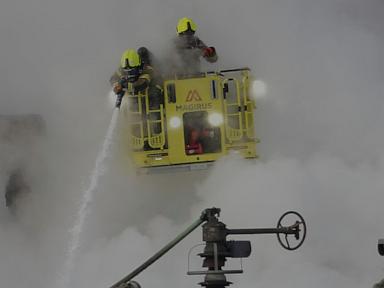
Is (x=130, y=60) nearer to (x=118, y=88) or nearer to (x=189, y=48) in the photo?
(x=118, y=88)

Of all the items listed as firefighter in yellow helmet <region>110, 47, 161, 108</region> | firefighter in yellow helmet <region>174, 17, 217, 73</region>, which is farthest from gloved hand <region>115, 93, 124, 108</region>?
firefighter in yellow helmet <region>174, 17, 217, 73</region>

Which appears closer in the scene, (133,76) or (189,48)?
(133,76)

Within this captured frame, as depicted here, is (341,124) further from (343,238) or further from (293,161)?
(343,238)

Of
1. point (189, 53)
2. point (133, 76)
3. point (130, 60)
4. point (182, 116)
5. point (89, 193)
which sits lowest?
point (89, 193)

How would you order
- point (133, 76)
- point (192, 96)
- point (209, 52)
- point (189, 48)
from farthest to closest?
point (189, 48) < point (209, 52) < point (192, 96) < point (133, 76)

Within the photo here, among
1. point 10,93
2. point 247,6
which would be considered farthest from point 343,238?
point 10,93

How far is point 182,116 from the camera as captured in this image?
44.7 ft

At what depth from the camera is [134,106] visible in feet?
44.8

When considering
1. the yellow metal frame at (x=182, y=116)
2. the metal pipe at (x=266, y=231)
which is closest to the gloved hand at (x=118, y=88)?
the yellow metal frame at (x=182, y=116)

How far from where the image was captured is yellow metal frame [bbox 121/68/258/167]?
1348 cm

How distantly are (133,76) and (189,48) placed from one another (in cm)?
93

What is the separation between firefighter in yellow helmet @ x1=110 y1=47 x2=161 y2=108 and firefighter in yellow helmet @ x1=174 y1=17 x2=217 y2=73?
50 centimetres

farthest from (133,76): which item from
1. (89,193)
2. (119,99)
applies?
(89,193)

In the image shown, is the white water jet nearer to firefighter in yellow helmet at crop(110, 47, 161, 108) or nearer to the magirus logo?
firefighter in yellow helmet at crop(110, 47, 161, 108)
